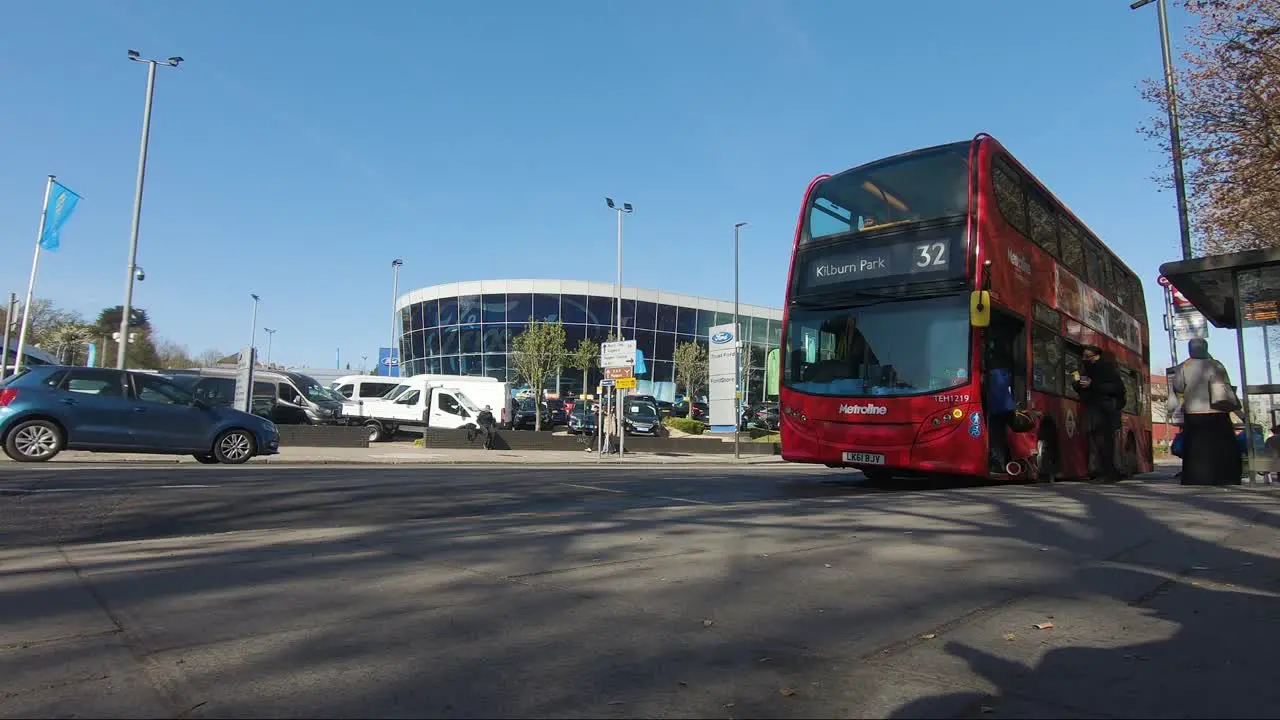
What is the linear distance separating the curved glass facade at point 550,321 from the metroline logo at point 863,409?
172ft

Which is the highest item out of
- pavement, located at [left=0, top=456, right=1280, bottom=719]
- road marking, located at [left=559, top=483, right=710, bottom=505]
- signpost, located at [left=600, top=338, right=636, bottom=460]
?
signpost, located at [left=600, top=338, right=636, bottom=460]

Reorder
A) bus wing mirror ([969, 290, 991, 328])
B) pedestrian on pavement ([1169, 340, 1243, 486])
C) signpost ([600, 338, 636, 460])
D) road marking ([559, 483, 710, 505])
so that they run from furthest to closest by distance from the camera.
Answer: signpost ([600, 338, 636, 460]), pedestrian on pavement ([1169, 340, 1243, 486]), bus wing mirror ([969, 290, 991, 328]), road marking ([559, 483, 710, 505])

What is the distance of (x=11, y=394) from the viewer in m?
12.7

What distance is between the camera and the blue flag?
26984 millimetres

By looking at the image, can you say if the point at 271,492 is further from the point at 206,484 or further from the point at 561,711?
the point at 561,711

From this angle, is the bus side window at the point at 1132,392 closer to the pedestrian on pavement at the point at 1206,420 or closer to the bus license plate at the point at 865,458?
the pedestrian on pavement at the point at 1206,420

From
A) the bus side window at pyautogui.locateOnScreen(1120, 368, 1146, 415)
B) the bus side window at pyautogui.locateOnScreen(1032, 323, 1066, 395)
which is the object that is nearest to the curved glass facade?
the bus side window at pyautogui.locateOnScreen(1120, 368, 1146, 415)

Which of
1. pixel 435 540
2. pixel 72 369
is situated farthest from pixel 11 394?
pixel 435 540

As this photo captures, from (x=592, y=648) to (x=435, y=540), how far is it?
8.99 feet

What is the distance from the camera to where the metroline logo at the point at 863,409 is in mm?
10412

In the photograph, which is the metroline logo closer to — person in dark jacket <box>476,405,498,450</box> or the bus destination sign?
the bus destination sign

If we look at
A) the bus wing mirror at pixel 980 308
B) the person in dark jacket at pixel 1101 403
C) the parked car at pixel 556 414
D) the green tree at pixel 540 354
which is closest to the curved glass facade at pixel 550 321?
the green tree at pixel 540 354

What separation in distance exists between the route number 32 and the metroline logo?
6.38 feet

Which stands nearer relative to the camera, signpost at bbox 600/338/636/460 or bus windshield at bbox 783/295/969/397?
bus windshield at bbox 783/295/969/397
